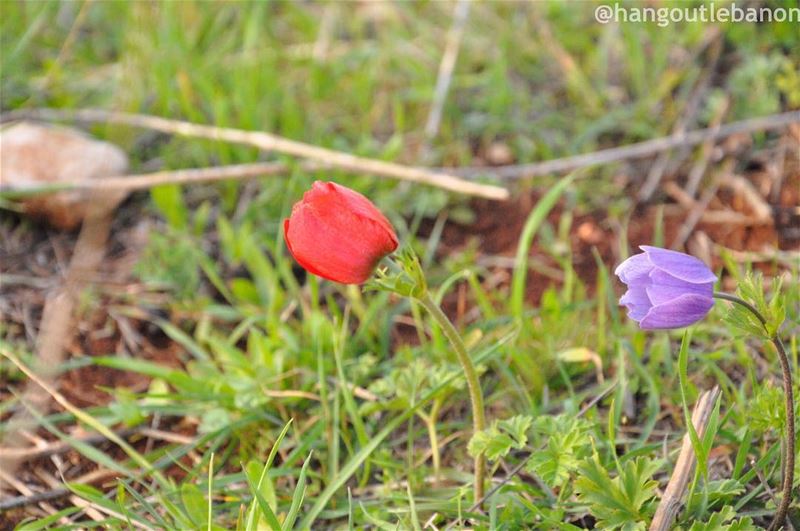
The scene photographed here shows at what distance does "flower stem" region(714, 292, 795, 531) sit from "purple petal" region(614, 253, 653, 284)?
10cm

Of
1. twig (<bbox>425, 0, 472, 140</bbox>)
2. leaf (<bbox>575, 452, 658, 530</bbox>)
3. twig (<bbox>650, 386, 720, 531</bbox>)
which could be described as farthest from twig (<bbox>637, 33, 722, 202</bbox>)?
leaf (<bbox>575, 452, 658, 530</bbox>)

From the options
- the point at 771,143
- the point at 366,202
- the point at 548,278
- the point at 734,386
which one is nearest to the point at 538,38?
the point at 771,143

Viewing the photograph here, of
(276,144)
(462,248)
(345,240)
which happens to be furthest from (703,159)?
(345,240)

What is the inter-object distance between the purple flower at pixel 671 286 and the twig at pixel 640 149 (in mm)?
1132

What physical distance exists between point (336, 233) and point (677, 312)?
1.56ft

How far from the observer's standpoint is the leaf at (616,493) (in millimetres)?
1317

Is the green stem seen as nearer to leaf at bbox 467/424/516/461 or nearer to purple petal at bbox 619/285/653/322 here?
leaf at bbox 467/424/516/461

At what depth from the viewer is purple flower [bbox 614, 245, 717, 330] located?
123cm

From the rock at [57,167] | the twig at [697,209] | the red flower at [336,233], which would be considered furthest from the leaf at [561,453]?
the rock at [57,167]

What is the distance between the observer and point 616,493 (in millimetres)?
1325

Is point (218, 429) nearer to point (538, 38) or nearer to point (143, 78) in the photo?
point (143, 78)

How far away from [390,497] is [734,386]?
25.8 inches

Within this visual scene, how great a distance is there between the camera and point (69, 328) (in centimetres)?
221

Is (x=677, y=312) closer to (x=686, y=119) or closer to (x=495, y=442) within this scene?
(x=495, y=442)
